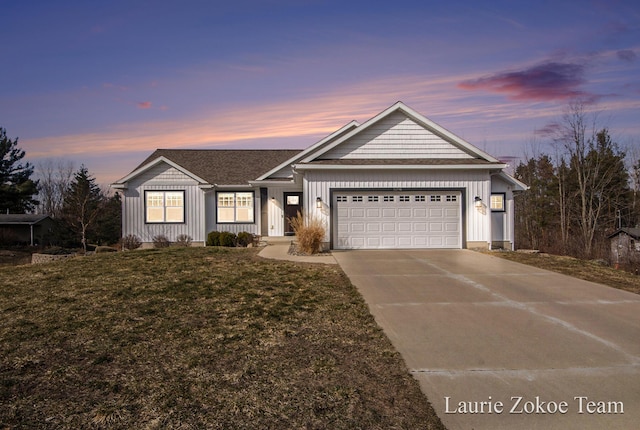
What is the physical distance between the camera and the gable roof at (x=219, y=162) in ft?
78.5

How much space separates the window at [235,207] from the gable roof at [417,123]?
6715mm

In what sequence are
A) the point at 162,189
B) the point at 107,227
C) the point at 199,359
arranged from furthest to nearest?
the point at 107,227 → the point at 162,189 → the point at 199,359

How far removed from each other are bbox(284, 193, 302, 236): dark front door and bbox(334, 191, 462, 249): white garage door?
6126mm

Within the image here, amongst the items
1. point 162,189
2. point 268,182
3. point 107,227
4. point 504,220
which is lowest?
point 107,227

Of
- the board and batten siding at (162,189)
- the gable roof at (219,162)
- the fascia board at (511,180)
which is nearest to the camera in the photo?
the fascia board at (511,180)

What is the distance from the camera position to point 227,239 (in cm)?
2202

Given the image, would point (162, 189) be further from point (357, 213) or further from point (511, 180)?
point (511, 180)

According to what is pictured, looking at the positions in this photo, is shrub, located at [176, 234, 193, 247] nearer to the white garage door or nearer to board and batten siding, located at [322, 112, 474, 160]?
the white garage door

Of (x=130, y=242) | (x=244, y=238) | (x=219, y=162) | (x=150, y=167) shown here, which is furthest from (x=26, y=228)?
(x=244, y=238)

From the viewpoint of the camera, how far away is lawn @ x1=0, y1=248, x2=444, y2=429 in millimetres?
4281

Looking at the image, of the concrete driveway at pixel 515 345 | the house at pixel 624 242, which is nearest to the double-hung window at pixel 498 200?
the house at pixel 624 242

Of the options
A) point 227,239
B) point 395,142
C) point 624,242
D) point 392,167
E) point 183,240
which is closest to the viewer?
point 392,167

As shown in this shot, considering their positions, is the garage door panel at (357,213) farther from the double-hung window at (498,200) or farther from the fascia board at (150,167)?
the fascia board at (150,167)

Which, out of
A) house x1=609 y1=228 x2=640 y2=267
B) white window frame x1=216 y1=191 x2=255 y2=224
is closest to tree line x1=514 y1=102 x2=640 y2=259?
house x1=609 y1=228 x2=640 y2=267
